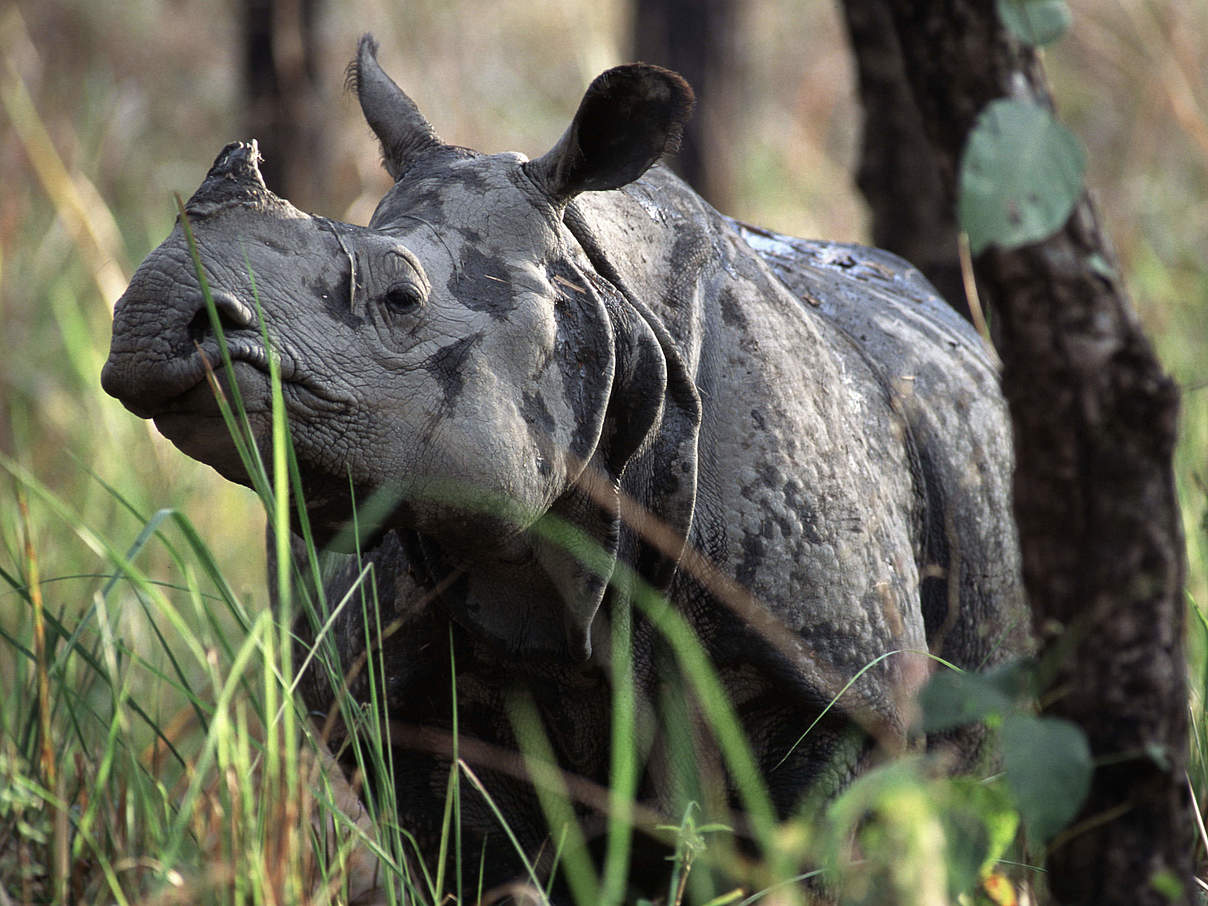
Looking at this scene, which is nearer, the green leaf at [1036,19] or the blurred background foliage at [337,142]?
the green leaf at [1036,19]

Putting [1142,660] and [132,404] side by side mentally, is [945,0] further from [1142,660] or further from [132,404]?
[132,404]

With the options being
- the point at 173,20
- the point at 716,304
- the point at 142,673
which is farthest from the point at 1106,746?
the point at 173,20

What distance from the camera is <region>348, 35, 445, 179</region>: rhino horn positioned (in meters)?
2.72

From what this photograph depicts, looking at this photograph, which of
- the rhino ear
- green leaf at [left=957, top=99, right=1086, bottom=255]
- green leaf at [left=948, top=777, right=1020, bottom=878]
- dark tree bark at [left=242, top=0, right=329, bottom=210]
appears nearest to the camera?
green leaf at [left=957, top=99, right=1086, bottom=255]

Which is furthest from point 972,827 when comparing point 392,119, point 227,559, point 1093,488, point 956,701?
point 227,559

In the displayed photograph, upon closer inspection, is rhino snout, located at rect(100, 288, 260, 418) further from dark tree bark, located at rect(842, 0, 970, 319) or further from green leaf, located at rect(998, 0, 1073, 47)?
dark tree bark, located at rect(842, 0, 970, 319)

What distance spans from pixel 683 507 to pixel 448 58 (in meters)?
9.02

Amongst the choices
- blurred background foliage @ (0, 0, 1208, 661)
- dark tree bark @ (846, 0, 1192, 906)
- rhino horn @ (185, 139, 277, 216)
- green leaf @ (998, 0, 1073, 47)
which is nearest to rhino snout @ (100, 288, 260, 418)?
rhino horn @ (185, 139, 277, 216)

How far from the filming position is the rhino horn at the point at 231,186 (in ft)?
7.14

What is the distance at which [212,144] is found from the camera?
463 inches

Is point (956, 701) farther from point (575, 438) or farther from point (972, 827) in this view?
point (575, 438)

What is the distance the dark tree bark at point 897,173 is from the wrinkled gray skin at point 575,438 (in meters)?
2.02

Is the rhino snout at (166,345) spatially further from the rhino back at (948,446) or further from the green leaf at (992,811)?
the rhino back at (948,446)

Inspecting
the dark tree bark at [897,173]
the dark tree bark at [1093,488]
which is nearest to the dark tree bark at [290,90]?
the dark tree bark at [897,173]
